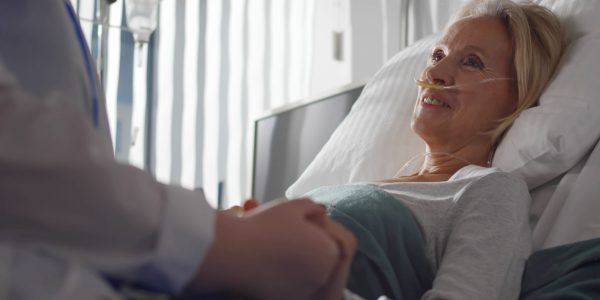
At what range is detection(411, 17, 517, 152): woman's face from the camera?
1465mm

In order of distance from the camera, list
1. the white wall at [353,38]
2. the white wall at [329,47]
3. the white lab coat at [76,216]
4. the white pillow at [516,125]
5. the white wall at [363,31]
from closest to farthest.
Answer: the white lab coat at [76,216], the white pillow at [516,125], the white wall at [363,31], the white wall at [353,38], the white wall at [329,47]

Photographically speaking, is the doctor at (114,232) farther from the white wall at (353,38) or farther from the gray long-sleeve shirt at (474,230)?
the white wall at (353,38)

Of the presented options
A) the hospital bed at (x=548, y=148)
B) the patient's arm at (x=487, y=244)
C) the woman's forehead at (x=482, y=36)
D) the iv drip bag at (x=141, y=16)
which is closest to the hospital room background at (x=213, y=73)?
the iv drip bag at (x=141, y=16)

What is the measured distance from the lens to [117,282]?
1.63 feet

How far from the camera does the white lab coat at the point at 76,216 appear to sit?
0.44 meters

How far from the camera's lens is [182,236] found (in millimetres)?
474

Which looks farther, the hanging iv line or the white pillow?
the hanging iv line

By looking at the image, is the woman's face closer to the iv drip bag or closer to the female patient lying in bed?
the female patient lying in bed

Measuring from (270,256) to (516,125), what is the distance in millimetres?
1028

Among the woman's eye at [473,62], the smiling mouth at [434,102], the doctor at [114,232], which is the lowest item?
the smiling mouth at [434,102]

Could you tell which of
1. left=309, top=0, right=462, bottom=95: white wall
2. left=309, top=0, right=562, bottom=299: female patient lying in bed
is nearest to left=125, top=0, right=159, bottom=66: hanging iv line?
left=309, top=0, right=462, bottom=95: white wall

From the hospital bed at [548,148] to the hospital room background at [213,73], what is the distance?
3.59 ft

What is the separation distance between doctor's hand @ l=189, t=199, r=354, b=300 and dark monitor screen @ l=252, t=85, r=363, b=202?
164cm

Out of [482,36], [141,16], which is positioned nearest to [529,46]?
[482,36]
